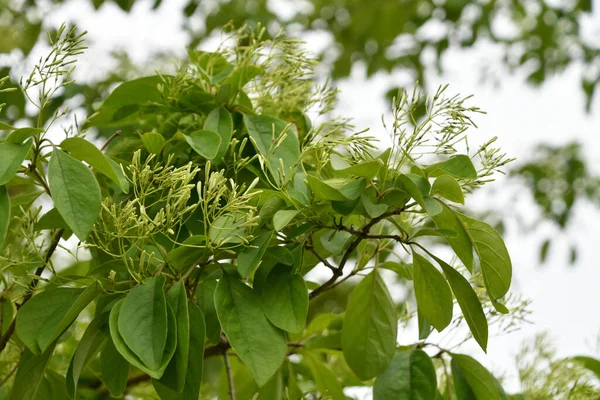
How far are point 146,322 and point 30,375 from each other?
0.12 meters

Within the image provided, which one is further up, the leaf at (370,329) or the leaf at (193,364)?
the leaf at (370,329)

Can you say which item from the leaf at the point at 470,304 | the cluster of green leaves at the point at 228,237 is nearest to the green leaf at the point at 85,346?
the cluster of green leaves at the point at 228,237

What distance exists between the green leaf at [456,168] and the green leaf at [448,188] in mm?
12

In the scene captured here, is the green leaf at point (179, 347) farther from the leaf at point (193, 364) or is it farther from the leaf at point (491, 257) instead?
the leaf at point (491, 257)

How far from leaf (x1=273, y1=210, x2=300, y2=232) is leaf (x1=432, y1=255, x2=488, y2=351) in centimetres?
10

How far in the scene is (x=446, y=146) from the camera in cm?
43

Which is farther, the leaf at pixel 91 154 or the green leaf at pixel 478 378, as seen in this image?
the green leaf at pixel 478 378

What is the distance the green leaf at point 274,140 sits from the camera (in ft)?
1.47

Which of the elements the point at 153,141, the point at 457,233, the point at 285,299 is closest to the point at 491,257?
the point at 457,233

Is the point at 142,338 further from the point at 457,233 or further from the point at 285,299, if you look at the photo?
the point at 457,233

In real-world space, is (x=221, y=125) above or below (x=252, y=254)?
above

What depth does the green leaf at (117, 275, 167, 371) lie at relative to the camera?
0.38m

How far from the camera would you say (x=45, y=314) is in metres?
0.44

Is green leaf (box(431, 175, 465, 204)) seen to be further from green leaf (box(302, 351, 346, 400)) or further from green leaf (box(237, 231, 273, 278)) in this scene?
green leaf (box(302, 351, 346, 400))
